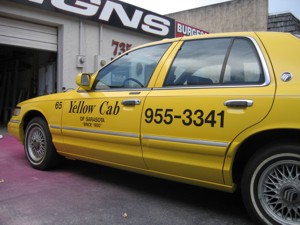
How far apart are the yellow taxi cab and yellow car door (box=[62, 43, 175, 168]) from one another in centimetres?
1

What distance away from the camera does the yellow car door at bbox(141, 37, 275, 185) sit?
291 cm

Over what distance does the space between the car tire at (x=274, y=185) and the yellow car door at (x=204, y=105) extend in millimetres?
258

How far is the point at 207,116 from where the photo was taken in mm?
3051

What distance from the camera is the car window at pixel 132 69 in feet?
12.6

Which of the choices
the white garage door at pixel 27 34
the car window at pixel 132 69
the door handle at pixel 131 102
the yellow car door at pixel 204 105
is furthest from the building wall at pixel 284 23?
the door handle at pixel 131 102

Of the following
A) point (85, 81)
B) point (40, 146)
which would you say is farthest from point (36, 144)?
point (85, 81)

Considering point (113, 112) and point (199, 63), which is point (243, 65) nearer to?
point (199, 63)

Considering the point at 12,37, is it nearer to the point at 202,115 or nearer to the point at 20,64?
the point at 20,64

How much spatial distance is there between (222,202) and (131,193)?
988 mm

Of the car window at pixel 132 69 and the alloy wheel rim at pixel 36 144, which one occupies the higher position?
the car window at pixel 132 69

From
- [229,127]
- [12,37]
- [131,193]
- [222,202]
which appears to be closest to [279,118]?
[229,127]

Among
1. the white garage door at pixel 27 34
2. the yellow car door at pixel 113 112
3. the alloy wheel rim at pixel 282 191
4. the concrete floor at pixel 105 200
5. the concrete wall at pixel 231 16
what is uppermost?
the concrete wall at pixel 231 16

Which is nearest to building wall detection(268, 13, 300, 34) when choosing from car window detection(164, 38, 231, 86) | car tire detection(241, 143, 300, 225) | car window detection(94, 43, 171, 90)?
car window detection(94, 43, 171, 90)

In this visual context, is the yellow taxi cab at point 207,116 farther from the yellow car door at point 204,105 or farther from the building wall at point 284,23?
the building wall at point 284,23
